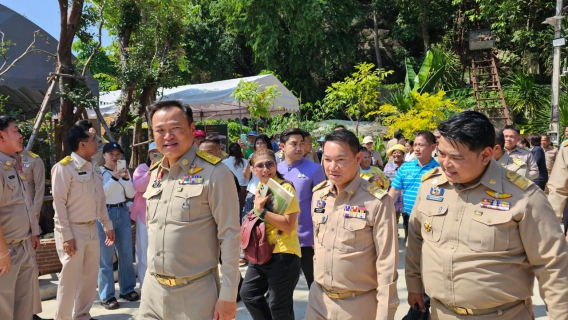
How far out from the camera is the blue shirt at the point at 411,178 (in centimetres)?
497

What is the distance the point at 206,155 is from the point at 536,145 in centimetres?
874

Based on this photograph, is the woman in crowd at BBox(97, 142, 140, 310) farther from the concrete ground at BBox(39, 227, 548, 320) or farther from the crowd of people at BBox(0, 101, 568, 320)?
the crowd of people at BBox(0, 101, 568, 320)

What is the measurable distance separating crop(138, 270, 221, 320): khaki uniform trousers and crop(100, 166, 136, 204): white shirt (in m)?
2.64

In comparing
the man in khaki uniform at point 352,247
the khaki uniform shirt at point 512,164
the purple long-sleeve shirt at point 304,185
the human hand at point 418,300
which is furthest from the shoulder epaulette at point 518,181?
the khaki uniform shirt at point 512,164

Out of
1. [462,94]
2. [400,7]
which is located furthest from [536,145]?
[400,7]

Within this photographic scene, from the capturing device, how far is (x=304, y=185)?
433 cm

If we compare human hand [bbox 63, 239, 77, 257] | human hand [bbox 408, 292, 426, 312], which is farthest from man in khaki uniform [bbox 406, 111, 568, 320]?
human hand [bbox 63, 239, 77, 257]

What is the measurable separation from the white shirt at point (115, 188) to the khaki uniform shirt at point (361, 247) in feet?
9.86

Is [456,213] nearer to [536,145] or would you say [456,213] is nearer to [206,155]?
[206,155]

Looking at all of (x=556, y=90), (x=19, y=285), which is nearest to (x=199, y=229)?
(x=19, y=285)

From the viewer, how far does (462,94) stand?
19.8 metres

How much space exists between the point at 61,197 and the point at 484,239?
11.8 ft

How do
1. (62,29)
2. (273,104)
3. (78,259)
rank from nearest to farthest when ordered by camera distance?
(78,259)
(62,29)
(273,104)

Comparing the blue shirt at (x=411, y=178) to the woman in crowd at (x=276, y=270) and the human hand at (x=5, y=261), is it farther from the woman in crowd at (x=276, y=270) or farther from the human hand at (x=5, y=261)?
the human hand at (x=5, y=261)
